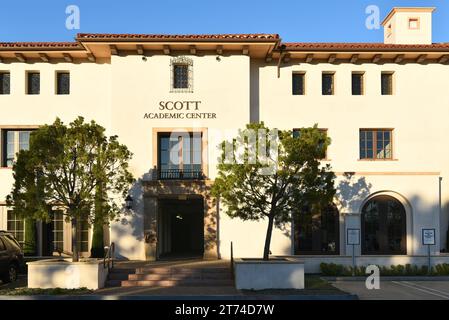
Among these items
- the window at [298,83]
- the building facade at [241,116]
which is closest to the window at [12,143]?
the building facade at [241,116]

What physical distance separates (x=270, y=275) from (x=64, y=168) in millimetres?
7326

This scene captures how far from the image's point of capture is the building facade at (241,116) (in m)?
22.2

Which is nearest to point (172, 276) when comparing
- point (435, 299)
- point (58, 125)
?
point (58, 125)

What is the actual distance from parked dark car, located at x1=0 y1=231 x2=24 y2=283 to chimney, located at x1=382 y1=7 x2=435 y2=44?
1942cm

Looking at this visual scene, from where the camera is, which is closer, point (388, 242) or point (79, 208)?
point (79, 208)

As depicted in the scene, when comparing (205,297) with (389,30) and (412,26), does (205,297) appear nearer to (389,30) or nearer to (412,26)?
(412,26)

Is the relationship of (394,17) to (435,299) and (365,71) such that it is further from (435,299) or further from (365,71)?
(435,299)

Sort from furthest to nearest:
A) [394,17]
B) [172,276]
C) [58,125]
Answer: [394,17] → [172,276] → [58,125]

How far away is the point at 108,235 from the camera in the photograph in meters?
22.6

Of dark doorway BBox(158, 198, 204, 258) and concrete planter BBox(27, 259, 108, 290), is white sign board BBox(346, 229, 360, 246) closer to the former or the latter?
dark doorway BBox(158, 198, 204, 258)

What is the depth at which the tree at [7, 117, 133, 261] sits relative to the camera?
16.6 m

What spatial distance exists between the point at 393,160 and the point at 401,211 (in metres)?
2.27

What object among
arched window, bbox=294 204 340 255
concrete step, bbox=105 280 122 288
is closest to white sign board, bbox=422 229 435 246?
arched window, bbox=294 204 340 255

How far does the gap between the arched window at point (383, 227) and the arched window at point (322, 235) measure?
1.27 meters
